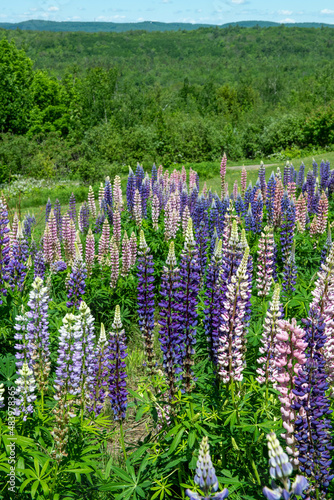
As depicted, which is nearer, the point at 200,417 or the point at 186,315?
the point at 200,417

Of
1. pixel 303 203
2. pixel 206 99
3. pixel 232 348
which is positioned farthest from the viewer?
pixel 206 99

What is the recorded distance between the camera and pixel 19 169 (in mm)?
39562

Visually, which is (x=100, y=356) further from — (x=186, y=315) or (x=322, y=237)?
(x=322, y=237)

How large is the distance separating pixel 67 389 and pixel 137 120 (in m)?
59.2

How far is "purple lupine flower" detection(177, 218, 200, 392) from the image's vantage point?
3.91 metres

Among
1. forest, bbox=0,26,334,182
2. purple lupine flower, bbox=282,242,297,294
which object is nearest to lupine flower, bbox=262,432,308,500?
purple lupine flower, bbox=282,242,297,294

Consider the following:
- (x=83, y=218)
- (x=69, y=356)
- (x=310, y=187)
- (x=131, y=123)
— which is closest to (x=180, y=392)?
(x=69, y=356)

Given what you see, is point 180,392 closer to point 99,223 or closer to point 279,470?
point 279,470

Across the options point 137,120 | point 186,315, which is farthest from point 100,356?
point 137,120

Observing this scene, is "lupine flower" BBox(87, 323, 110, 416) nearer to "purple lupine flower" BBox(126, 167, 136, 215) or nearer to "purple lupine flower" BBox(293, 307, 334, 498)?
"purple lupine flower" BBox(293, 307, 334, 498)

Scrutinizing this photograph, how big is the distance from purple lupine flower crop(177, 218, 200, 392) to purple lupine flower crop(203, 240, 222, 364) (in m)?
0.20

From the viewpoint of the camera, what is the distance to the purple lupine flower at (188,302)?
12.8 feet

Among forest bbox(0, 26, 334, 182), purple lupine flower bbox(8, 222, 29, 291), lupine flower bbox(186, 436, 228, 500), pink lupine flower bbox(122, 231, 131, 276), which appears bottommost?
forest bbox(0, 26, 334, 182)

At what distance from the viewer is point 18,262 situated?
598 cm
